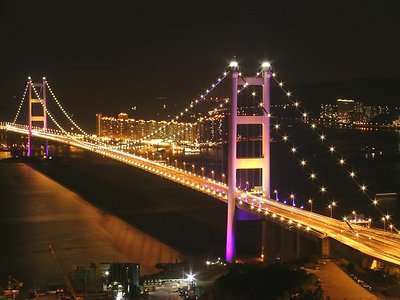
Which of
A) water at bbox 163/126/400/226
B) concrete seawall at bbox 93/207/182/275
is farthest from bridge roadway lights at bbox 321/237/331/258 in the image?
water at bbox 163/126/400/226

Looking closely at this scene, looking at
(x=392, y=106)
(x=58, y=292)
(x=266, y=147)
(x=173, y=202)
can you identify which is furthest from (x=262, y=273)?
(x=392, y=106)

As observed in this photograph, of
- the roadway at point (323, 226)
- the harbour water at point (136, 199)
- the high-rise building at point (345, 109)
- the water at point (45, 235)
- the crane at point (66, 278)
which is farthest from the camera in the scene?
the high-rise building at point (345, 109)

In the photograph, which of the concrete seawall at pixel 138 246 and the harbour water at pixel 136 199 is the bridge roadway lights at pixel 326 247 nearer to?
the concrete seawall at pixel 138 246

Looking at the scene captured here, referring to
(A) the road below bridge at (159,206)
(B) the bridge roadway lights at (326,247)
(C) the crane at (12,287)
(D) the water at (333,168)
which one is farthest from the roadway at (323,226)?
(C) the crane at (12,287)

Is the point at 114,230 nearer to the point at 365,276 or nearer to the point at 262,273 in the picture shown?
the point at 262,273

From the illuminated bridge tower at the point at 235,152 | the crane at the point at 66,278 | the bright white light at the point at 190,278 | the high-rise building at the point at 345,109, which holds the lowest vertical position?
the crane at the point at 66,278

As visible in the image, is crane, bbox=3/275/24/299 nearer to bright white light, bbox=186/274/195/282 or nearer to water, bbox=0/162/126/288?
water, bbox=0/162/126/288

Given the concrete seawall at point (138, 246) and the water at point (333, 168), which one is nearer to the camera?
the concrete seawall at point (138, 246)

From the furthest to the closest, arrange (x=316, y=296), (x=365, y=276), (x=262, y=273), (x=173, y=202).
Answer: (x=173, y=202) → (x=262, y=273) → (x=365, y=276) → (x=316, y=296)

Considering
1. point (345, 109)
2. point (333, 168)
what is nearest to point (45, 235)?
point (333, 168)
